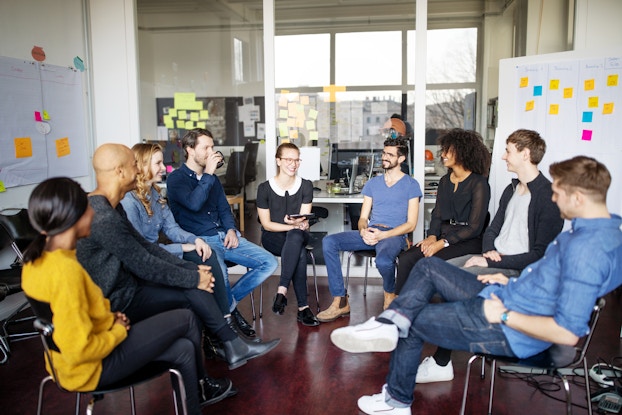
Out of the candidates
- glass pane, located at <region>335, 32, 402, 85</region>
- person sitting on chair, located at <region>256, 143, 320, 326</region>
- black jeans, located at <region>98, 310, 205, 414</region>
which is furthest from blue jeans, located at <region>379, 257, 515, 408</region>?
glass pane, located at <region>335, 32, 402, 85</region>

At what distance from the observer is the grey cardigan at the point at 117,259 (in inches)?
86.9

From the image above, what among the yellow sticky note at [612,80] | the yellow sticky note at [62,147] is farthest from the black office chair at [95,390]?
the yellow sticky note at [612,80]

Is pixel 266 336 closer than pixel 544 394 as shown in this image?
No

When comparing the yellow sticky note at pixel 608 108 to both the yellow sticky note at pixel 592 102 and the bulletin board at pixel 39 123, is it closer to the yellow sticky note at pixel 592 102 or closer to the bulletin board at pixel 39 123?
the yellow sticky note at pixel 592 102

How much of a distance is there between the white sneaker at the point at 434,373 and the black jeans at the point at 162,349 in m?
1.21

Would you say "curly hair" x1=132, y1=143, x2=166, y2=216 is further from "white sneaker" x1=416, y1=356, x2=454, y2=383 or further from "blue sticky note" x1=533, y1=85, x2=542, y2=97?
"blue sticky note" x1=533, y1=85, x2=542, y2=97

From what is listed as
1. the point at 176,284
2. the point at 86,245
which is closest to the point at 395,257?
the point at 176,284

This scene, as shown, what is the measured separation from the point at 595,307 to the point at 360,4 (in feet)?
14.3

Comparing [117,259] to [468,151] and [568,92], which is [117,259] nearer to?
[468,151]

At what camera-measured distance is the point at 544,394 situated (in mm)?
2709

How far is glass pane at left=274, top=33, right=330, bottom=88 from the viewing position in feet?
16.1

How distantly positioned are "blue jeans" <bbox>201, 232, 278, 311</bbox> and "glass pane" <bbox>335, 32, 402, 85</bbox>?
2274 millimetres

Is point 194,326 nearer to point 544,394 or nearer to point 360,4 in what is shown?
point 544,394

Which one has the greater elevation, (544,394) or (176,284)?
(176,284)
